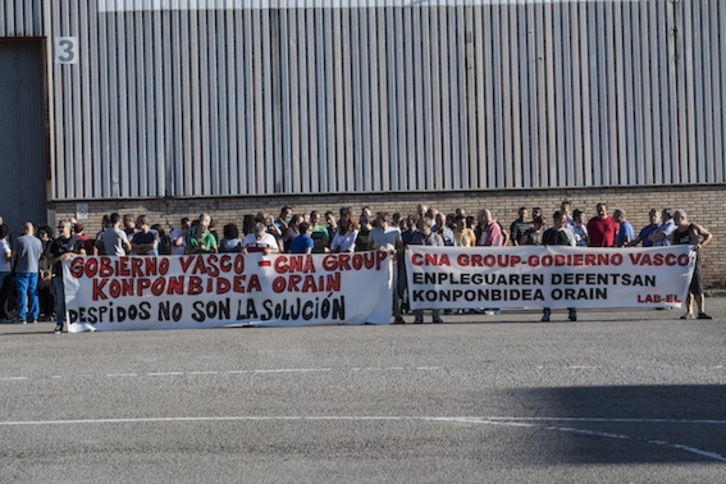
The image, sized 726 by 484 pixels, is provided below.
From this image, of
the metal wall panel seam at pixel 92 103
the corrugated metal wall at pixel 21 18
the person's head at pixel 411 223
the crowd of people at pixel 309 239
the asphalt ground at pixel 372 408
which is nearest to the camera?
the asphalt ground at pixel 372 408

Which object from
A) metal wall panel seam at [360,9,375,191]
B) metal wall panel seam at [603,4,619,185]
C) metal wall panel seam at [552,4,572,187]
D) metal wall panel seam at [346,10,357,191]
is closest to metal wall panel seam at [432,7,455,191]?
metal wall panel seam at [360,9,375,191]

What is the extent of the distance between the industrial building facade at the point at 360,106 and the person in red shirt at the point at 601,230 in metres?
4.30

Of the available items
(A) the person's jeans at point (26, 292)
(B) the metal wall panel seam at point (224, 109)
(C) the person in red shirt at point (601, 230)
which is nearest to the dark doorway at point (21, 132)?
(B) the metal wall panel seam at point (224, 109)

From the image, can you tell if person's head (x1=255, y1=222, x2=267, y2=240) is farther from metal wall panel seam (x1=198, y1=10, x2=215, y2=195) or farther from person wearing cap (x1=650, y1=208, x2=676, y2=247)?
metal wall panel seam (x1=198, y1=10, x2=215, y2=195)

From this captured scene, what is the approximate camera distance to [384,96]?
3050 centimetres

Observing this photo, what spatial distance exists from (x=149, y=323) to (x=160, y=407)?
9.52 m

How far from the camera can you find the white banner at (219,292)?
22.2 m

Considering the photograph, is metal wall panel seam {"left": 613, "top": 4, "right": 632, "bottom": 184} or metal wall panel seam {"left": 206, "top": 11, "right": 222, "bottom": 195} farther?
metal wall panel seam {"left": 613, "top": 4, "right": 632, "bottom": 184}

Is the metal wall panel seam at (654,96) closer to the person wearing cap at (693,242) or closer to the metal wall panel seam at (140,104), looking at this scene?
the person wearing cap at (693,242)

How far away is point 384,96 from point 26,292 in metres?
9.11

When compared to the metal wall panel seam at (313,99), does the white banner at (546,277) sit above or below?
below

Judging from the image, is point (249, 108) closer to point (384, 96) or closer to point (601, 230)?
point (384, 96)

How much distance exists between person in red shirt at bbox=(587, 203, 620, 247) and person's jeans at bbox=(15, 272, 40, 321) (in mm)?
9584

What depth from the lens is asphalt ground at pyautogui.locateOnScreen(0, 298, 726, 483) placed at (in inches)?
396
